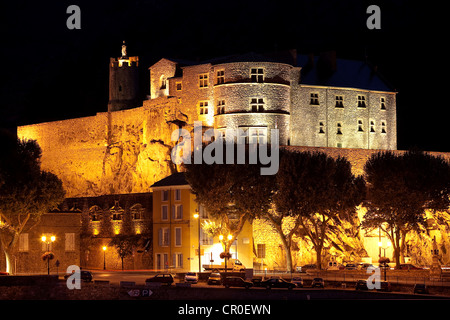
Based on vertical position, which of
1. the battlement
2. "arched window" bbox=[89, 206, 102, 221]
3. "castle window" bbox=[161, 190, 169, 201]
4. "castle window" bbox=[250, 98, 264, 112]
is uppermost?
the battlement

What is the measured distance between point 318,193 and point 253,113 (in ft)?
48.4

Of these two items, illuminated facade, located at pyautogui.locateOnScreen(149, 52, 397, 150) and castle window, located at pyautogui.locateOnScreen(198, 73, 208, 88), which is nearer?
illuminated facade, located at pyautogui.locateOnScreen(149, 52, 397, 150)

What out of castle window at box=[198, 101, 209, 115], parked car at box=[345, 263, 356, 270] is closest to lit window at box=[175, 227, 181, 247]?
parked car at box=[345, 263, 356, 270]

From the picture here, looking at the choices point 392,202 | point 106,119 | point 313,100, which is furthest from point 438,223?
point 106,119

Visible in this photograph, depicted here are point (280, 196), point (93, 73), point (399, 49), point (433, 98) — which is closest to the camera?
point (280, 196)

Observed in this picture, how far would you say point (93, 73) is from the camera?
519 feet

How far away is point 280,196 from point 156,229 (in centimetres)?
1084

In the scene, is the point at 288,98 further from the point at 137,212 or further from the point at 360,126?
the point at 137,212

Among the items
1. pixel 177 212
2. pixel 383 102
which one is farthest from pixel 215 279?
pixel 383 102

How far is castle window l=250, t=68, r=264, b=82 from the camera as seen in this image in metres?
79.1

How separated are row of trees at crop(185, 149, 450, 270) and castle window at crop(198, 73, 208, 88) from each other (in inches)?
571

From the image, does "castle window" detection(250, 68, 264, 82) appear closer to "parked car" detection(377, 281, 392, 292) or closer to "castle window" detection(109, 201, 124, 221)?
"castle window" detection(109, 201, 124, 221)

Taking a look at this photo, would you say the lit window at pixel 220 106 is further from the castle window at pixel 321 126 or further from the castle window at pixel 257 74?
the castle window at pixel 321 126

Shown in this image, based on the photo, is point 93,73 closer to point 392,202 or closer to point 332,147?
point 332,147
